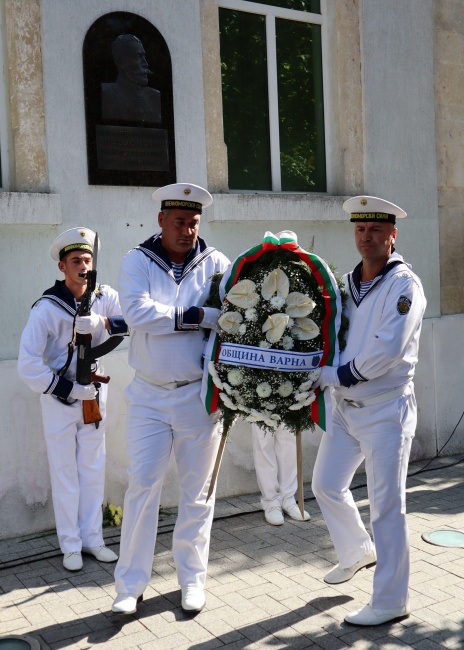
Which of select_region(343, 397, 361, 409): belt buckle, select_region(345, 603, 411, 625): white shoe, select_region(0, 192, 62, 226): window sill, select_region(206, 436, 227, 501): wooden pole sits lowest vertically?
select_region(345, 603, 411, 625): white shoe

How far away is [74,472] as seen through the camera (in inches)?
215

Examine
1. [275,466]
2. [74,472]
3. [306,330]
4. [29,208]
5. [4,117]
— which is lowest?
[275,466]

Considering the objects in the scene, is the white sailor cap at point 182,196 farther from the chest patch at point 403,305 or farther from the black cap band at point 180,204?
the chest patch at point 403,305

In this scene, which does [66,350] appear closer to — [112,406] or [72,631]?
[112,406]

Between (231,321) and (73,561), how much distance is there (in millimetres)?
2104

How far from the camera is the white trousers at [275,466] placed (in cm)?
616

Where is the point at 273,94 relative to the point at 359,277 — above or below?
above

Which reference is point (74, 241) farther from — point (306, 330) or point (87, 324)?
point (306, 330)

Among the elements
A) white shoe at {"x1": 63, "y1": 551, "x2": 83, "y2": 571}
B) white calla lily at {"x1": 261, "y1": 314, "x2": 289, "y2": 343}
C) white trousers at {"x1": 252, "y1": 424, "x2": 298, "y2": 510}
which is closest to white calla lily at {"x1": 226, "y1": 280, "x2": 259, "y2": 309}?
white calla lily at {"x1": 261, "y1": 314, "x2": 289, "y2": 343}

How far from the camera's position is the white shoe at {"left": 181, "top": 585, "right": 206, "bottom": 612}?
441 centimetres

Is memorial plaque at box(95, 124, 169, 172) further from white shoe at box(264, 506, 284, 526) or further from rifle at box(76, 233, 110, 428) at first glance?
white shoe at box(264, 506, 284, 526)

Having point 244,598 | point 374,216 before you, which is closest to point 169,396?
point 244,598

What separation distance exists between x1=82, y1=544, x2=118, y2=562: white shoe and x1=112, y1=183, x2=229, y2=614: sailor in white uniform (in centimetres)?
83

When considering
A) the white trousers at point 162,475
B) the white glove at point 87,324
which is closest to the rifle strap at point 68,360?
the white glove at point 87,324
